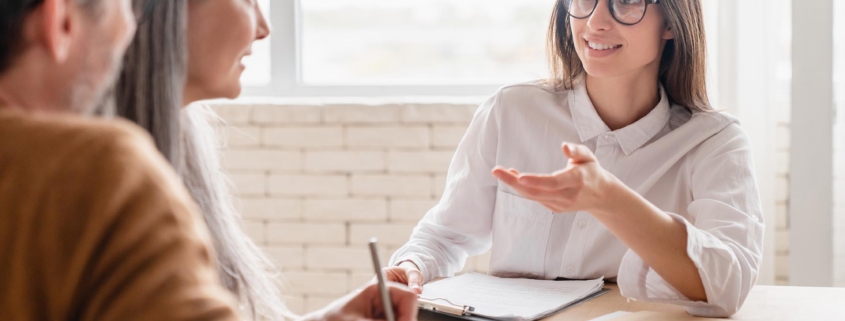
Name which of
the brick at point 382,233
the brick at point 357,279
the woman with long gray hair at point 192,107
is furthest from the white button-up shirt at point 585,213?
the brick at point 357,279

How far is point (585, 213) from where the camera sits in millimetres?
1684

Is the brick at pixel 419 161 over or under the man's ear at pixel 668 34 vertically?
under

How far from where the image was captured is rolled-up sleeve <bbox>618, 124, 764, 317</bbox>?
4.41 feet

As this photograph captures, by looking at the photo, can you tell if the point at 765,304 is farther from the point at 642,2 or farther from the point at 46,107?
the point at 46,107

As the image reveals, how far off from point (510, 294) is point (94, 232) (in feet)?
3.41

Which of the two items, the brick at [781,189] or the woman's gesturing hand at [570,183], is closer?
the woman's gesturing hand at [570,183]

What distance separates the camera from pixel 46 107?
58 centimetres

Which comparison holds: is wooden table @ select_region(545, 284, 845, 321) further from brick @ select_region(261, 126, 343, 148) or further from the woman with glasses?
brick @ select_region(261, 126, 343, 148)

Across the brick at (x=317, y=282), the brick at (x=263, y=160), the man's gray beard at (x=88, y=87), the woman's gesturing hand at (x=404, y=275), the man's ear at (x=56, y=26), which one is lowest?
the brick at (x=317, y=282)

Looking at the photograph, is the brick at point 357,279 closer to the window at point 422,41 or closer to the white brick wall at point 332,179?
the white brick wall at point 332,179

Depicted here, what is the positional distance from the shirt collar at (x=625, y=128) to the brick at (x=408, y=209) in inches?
42.2

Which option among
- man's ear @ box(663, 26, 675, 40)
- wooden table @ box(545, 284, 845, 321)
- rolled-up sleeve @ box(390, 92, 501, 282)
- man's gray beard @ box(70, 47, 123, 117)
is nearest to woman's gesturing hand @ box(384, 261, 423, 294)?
rolled-up sleeve @ box(390, 92, 501, 282)

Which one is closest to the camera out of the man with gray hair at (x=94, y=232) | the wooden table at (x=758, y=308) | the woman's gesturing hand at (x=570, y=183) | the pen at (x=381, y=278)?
the man with gray hair at (x=94, y=232)

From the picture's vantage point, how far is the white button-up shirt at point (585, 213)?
1.45m
